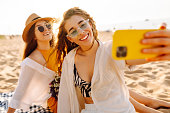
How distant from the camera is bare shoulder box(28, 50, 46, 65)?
253 cm

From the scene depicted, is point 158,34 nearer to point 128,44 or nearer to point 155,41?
point 155,41

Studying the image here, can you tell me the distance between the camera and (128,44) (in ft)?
3.11

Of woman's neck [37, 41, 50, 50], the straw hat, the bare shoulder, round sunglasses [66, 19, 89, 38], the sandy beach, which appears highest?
the straw hat

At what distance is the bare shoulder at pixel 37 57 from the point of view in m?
2.53

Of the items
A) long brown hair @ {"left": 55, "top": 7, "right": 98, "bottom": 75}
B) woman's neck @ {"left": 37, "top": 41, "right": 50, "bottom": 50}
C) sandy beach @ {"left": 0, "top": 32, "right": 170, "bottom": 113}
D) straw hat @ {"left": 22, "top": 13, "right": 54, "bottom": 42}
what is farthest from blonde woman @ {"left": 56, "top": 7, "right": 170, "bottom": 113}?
sandy beach @ {"left": 0, "top": 32, "right": 170, "bottom": 113}

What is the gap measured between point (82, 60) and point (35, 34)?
1091mm

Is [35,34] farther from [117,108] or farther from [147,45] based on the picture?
[147,45]

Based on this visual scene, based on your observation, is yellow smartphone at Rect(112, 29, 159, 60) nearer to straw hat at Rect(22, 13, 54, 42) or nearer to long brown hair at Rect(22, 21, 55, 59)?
straw hat at Rect(22, 13, 54, 42)

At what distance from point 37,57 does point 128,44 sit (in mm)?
1933

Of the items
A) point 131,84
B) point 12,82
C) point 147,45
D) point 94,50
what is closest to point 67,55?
point 94,50

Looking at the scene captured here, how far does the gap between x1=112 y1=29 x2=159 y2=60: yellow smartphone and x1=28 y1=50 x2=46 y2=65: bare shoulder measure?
6.01ft

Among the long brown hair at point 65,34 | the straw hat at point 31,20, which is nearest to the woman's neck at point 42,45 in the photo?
the straw hat at point 31,20

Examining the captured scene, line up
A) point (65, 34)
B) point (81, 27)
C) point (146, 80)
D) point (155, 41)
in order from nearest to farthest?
point (155, 41) < point (81, 27) < point (65, 34) < point (146, 80)

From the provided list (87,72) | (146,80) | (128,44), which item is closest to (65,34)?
(87,72)
